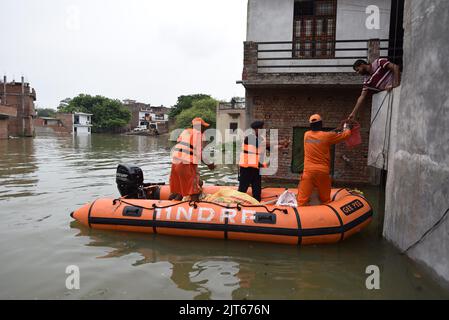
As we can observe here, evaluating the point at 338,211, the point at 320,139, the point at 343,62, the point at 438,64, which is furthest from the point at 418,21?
the point at 343,62

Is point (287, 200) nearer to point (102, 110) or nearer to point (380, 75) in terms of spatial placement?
point (380, 75)

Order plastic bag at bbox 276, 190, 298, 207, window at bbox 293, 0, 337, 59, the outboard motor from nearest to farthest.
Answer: plastic bag at bbox 276, 190, 298, 207, the outboard motor, window at bbox 293, 0, 337, 59

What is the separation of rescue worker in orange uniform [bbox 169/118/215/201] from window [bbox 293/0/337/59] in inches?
194

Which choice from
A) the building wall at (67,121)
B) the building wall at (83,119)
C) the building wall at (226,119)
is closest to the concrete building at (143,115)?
the building wall at (83,119)

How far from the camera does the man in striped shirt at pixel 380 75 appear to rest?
5.17m

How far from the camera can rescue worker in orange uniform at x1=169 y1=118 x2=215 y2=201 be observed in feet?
19.0

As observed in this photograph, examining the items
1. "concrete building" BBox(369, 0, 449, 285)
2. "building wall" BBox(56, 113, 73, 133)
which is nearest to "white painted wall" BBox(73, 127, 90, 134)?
"building wall" BBox(56, 113, 73, 133)

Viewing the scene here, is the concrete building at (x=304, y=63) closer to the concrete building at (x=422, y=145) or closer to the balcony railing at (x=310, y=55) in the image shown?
the balcony railing at (x=310, y=55)

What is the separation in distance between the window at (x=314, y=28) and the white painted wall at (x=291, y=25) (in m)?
0.16

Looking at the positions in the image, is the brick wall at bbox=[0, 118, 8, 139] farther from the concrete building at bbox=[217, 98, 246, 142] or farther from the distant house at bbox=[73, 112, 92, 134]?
the distant house at bbox=[73, 112, 92, 134]

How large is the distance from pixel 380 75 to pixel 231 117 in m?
23.7
